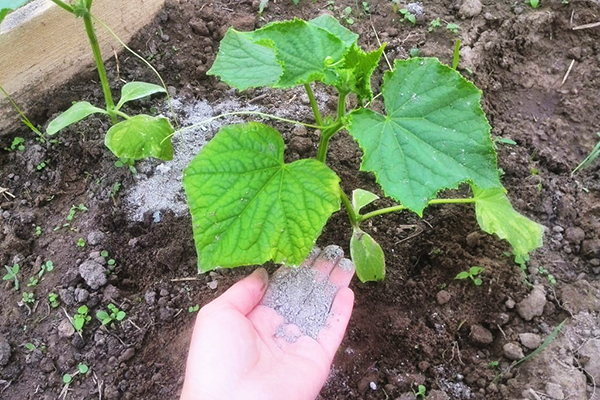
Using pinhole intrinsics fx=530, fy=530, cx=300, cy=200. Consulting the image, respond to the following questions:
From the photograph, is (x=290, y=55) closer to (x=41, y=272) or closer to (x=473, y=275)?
(x=473, y=275)

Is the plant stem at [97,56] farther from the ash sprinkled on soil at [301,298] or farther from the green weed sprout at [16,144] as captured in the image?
the ash sprinkled on soil at [301,298]

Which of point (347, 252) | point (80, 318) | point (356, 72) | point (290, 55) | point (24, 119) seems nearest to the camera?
point (356, 72)

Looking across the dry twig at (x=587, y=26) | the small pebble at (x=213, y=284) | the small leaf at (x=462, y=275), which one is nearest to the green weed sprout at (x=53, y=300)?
the small pebble at (x=213, y=284)

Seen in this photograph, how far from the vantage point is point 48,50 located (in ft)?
8.93

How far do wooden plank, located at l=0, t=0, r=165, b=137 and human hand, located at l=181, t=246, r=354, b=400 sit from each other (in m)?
1.62

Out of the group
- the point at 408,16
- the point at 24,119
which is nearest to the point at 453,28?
the point at 408,16

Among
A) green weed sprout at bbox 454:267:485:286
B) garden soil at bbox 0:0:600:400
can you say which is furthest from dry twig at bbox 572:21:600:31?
green weed sprout at bbox 454:267:485:286

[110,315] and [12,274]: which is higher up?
[12,274]

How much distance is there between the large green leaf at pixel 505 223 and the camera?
6.73ft

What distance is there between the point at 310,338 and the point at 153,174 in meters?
1.16

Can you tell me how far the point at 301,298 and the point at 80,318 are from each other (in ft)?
3.05

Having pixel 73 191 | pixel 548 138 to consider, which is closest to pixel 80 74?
pixel 73 191

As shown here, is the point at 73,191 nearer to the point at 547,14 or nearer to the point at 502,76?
the point at 502,76

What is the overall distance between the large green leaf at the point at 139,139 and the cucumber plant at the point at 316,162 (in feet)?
1.76
